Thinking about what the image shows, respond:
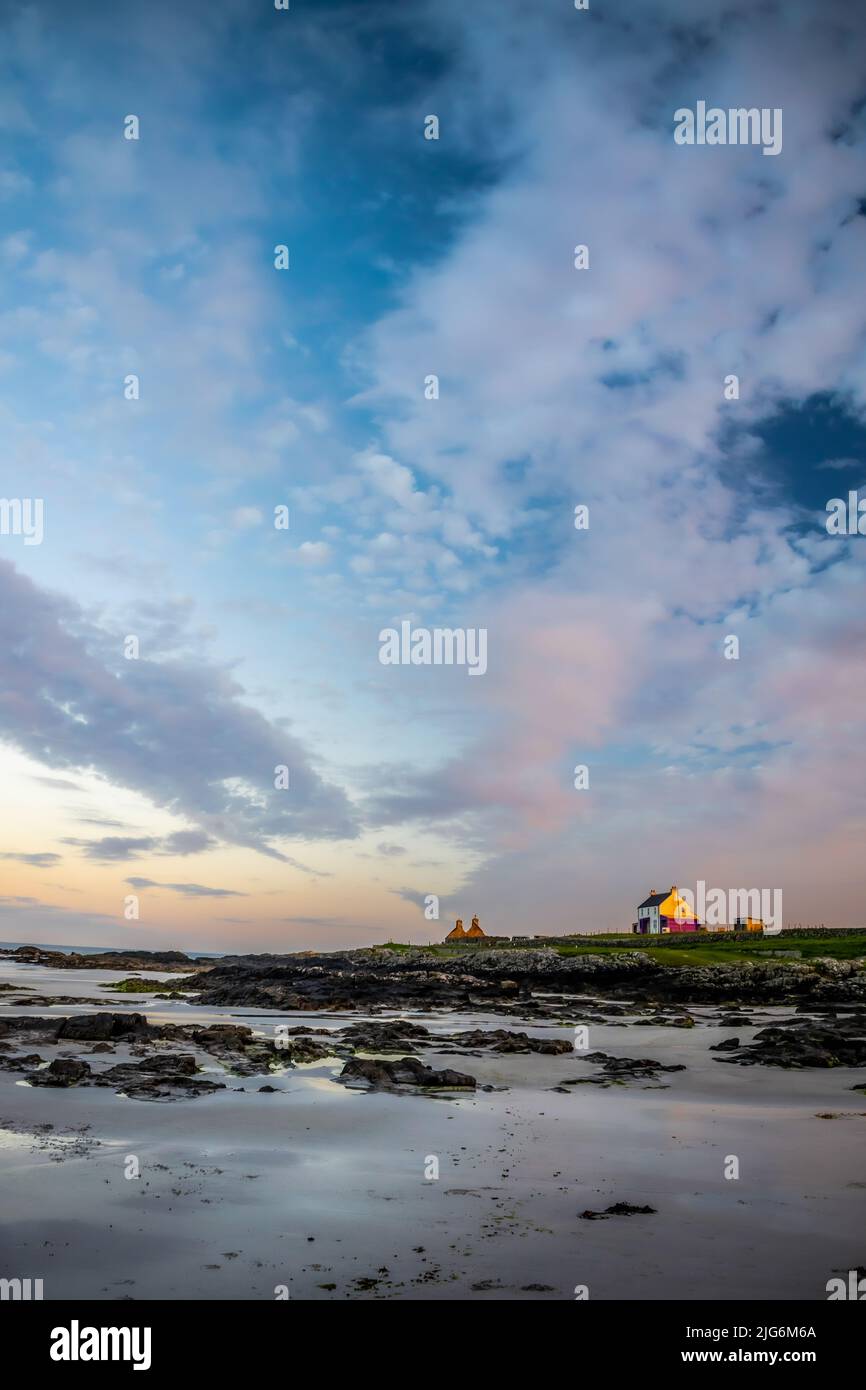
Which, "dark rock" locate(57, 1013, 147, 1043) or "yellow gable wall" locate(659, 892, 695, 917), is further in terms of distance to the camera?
"yellow gable wall" locate(659, 892, 695, 917)

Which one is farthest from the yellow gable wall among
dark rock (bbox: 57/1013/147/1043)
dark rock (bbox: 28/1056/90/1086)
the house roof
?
dark rock (bbox: 28/1056/90/1086)

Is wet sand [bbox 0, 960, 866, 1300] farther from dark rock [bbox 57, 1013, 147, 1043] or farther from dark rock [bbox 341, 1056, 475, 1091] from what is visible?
dark rock [bbox 57, 1013, 147, 1043]

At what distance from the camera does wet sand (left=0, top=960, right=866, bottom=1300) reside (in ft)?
23.7

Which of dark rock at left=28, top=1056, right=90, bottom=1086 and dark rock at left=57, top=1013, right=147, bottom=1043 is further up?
dark rock at left=28, top=1056, right=90, bottom=1086

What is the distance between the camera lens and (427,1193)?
9.83 meters

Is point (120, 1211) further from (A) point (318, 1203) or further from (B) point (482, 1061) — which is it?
(B) point (482, 1061)

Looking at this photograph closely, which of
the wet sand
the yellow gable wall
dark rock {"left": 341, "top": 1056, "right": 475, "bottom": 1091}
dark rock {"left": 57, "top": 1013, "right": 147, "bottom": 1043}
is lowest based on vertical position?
the yellow gable wall

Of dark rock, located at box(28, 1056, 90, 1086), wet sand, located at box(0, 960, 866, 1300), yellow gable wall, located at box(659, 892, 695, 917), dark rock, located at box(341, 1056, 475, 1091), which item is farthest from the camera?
yellow gable wall, located at box(659, 892, 695, 917)

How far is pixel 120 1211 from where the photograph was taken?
8.65 metres

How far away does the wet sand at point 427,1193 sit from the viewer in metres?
7.23

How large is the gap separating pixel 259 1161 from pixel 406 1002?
36.0 meters

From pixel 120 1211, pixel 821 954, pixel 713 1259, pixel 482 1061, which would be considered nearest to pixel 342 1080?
pixel 482 1061

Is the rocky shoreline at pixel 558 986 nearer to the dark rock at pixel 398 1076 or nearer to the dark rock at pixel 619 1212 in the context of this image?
the dark rock at pixel 398 1076
